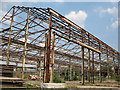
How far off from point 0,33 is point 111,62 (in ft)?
87.5

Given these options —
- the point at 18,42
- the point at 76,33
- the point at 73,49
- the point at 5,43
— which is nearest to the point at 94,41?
the point at 73,49

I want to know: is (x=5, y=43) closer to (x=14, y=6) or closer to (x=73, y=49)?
(x=14, y=6)

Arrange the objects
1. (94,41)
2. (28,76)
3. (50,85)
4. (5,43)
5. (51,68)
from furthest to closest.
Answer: (94,41), (5,43), (28,76), (51,68), (50,85)

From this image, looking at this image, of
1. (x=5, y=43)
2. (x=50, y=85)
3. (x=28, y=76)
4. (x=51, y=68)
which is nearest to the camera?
(x=50, y=85)

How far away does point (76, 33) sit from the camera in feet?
54.4

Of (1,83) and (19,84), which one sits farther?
(19,84)

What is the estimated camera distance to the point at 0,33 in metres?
18.3

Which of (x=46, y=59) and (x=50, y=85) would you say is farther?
(x=46, y=59)

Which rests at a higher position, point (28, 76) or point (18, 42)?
point (18, 42)

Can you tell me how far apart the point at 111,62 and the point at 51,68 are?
83.4ft

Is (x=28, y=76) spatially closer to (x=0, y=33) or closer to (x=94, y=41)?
(x=0, y=33)

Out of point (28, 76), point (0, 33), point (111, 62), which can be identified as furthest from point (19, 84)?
point (111, 62)

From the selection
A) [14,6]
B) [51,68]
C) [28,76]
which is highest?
[14,6]

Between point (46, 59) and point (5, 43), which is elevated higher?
point (5, 43)
